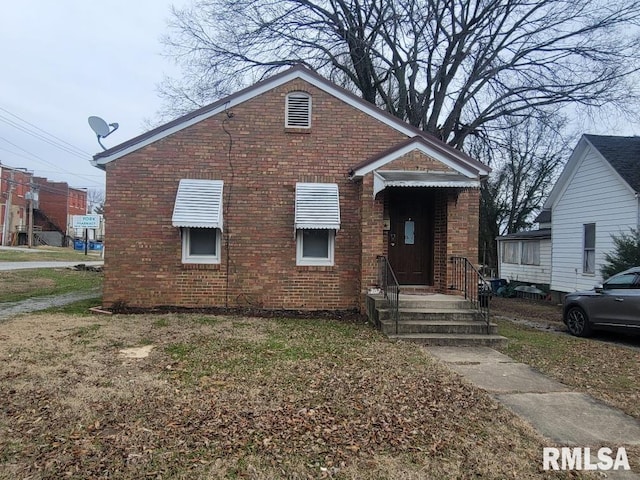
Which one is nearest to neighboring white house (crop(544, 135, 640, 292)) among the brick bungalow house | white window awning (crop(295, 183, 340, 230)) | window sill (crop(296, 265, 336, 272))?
the brick bungalow house

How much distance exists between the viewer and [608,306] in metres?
9.38

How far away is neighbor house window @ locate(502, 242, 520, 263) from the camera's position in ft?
79.2

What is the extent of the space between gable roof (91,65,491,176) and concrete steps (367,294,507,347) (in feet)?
10.7

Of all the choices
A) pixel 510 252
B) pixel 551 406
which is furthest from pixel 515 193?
pixel 551 406

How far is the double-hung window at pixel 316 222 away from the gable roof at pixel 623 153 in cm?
984

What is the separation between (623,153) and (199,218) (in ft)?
46.4

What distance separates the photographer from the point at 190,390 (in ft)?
16.5

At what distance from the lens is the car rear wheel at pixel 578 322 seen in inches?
388

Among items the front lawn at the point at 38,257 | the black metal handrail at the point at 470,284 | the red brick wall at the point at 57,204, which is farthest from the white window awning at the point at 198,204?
the red brick wall at the point at 57,204

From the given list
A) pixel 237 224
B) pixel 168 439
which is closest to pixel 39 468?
pixel 168 439

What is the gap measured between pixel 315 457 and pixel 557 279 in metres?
17.7

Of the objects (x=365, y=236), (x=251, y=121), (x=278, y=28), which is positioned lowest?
(x=365, y=236)

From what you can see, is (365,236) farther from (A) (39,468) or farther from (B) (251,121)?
(A) (39,468)

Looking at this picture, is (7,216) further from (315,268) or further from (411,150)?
(411,150)
